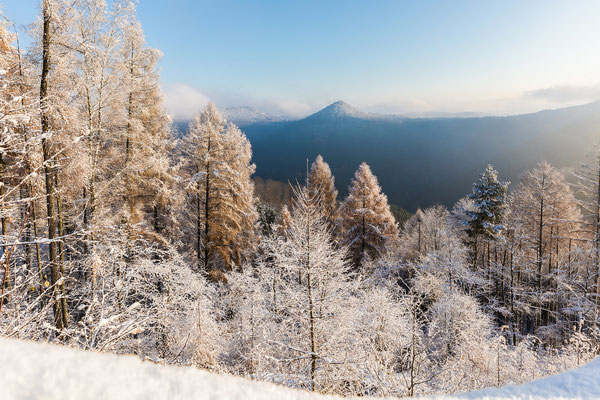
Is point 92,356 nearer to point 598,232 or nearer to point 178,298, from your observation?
point 178,298

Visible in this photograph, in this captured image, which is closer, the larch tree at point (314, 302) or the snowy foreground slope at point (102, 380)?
the snowy foreground slope at point (102, 380)

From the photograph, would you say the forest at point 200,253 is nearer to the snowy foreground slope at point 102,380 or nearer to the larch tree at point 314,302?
the larch tree at point 314,302

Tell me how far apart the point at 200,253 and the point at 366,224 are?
10.9 meters

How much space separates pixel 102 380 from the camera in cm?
93

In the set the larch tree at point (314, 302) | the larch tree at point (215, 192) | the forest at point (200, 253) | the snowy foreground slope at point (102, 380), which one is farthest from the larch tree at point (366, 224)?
the snowy foreground slope at point (102, 380)

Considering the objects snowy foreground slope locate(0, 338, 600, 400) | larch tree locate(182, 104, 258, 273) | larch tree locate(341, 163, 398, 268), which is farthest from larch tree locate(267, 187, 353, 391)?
larch tree locate(341, 163, 398, 268)

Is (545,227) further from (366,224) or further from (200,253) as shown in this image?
(200,253)

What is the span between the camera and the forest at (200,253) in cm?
569

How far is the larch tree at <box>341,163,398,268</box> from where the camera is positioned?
18.7m

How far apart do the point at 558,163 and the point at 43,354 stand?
160 m

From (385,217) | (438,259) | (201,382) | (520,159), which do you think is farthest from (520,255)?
(520,159)

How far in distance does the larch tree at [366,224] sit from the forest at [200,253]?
13 centimetres

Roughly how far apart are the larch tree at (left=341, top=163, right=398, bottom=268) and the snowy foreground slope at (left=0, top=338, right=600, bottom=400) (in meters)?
17.7

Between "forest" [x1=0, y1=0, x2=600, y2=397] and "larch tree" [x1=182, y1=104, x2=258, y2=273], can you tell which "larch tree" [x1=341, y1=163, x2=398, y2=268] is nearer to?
"forest" [x1=0, y1=0, x2=600, y2=397]
